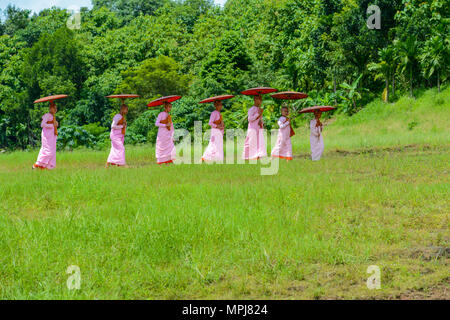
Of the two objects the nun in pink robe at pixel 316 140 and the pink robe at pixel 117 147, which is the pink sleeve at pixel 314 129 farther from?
the pink robe at pixel 117 147

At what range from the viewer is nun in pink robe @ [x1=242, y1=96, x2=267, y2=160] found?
1457 centimetres

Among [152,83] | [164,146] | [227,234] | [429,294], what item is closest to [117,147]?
[164,146]

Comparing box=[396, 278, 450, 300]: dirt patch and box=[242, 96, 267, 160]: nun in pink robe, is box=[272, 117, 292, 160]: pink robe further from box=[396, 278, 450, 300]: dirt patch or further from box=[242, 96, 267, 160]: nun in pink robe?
box=[396, 278, 450, 300]: dirt patch

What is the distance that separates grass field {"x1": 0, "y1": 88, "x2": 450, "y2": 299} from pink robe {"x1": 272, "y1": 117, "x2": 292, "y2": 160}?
3782mm

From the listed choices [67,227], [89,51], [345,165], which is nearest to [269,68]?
[89,51]

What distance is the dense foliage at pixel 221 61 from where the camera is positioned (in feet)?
80.4

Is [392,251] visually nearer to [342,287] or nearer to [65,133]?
[342,287]

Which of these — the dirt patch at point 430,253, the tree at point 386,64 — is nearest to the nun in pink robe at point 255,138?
the dirt patch at point 430,253

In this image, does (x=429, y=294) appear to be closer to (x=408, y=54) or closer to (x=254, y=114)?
(x=254, y=114)

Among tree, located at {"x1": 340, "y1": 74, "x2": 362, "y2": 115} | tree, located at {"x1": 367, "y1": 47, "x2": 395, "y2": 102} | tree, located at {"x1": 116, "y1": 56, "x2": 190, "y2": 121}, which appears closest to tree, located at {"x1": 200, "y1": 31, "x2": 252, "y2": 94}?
tree, located at {"x1": 116, "y1": 56, "x2": 190, "y2": 121}

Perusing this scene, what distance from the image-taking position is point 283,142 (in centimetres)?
1437

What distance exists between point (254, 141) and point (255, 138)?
9 centimetres

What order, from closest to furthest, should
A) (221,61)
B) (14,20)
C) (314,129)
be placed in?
(314,129), (221,61), (14,20)

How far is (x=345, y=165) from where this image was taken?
1182 centimetres
